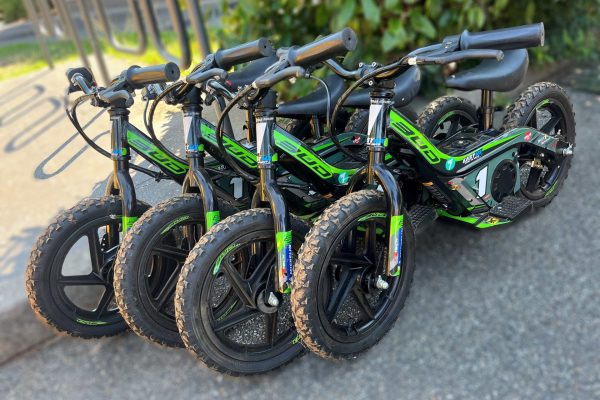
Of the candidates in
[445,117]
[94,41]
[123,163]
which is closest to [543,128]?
[445,117]

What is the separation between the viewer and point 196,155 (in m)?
2.20

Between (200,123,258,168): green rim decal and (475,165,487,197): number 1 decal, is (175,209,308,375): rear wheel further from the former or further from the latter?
(475,165,487,197): number 1 decal

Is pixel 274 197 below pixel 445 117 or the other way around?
the other way around

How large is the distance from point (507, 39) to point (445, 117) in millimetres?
1076

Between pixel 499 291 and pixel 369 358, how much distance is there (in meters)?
0.72

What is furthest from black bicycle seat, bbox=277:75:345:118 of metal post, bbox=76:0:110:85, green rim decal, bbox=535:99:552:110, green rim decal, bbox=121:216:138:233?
metal post, bbox=76:0:110:85

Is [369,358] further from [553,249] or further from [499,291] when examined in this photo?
[553,249]

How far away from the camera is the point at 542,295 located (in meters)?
2.49

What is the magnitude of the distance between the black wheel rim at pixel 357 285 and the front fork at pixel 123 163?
0.84 meters

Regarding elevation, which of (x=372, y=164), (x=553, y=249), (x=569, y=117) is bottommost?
(x=553, y=249)

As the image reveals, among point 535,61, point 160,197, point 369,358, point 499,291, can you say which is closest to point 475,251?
point 499,291

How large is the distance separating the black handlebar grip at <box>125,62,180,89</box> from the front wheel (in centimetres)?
75

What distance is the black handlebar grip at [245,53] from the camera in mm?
1894

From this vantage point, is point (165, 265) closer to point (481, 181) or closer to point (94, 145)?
point (94, 145)
